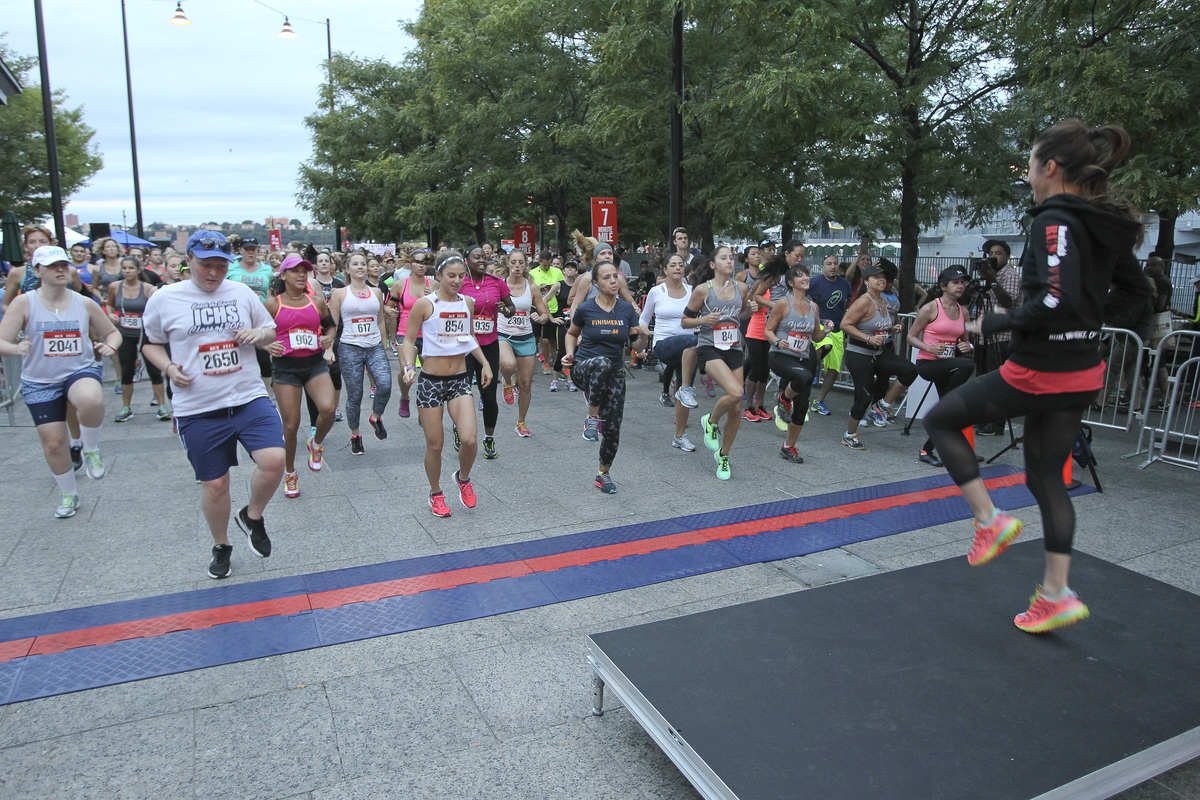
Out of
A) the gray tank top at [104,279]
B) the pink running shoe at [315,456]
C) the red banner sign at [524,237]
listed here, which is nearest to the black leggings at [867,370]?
the pink running shoe at [315,456]

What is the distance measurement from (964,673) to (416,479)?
479 cm

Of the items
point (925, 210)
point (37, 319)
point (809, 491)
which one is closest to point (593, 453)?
point (809, 491)

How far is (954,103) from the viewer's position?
12086mm

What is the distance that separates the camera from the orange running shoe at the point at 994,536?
3307 millimetres

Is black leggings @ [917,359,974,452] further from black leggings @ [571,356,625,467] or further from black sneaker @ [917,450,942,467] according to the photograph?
black leggings @ [571,356,625,467]

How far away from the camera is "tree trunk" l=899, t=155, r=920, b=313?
39.4 feet

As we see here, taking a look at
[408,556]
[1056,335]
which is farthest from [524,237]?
[1056,335]

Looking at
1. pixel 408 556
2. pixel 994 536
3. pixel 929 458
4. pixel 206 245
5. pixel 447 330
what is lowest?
pixel 408 556

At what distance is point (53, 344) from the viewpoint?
5648mm

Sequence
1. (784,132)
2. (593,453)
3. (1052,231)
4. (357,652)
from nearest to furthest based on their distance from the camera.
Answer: (1052,231) < (357,652) < (593,453) < (784,132)

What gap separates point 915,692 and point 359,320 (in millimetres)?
5905

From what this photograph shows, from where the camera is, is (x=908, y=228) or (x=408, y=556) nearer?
(x=408, y=556)

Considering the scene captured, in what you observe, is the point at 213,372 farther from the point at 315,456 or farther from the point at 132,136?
the point at 132,136

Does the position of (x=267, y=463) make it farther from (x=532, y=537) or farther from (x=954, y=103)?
(x=954, y=103)
